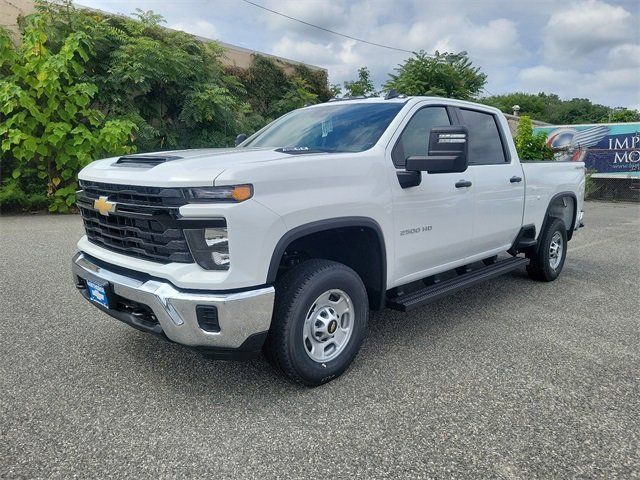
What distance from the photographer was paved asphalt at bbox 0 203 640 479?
2393 mm

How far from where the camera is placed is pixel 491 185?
4.42 meters

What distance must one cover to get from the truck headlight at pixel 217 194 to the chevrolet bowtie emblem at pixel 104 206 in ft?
2.17

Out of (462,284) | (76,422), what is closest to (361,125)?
(462,284)

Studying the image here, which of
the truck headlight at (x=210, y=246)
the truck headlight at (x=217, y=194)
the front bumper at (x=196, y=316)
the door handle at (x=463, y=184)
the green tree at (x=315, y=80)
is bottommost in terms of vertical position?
the front bumper at (x=196, y=316)

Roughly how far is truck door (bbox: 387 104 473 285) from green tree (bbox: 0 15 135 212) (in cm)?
764

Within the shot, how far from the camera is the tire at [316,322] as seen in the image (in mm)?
2875

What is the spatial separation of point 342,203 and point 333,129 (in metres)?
1.03

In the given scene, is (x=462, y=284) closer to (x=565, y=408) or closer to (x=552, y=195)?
(x=565, y=408)

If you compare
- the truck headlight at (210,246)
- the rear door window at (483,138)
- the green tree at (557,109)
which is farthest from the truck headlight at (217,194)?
the green tree at (557,109)

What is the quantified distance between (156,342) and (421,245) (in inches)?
86.1

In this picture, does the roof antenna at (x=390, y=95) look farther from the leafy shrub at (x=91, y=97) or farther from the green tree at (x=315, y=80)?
the green tree at (x=315, y=80)

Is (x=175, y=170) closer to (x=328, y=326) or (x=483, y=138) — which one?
(x=328, y=326)

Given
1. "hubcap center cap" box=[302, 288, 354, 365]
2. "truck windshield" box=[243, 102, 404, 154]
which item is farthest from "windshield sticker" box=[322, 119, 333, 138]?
"hubcap center cap" box=[302, 288, 354, 365]

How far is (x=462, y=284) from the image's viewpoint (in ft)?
13.5
